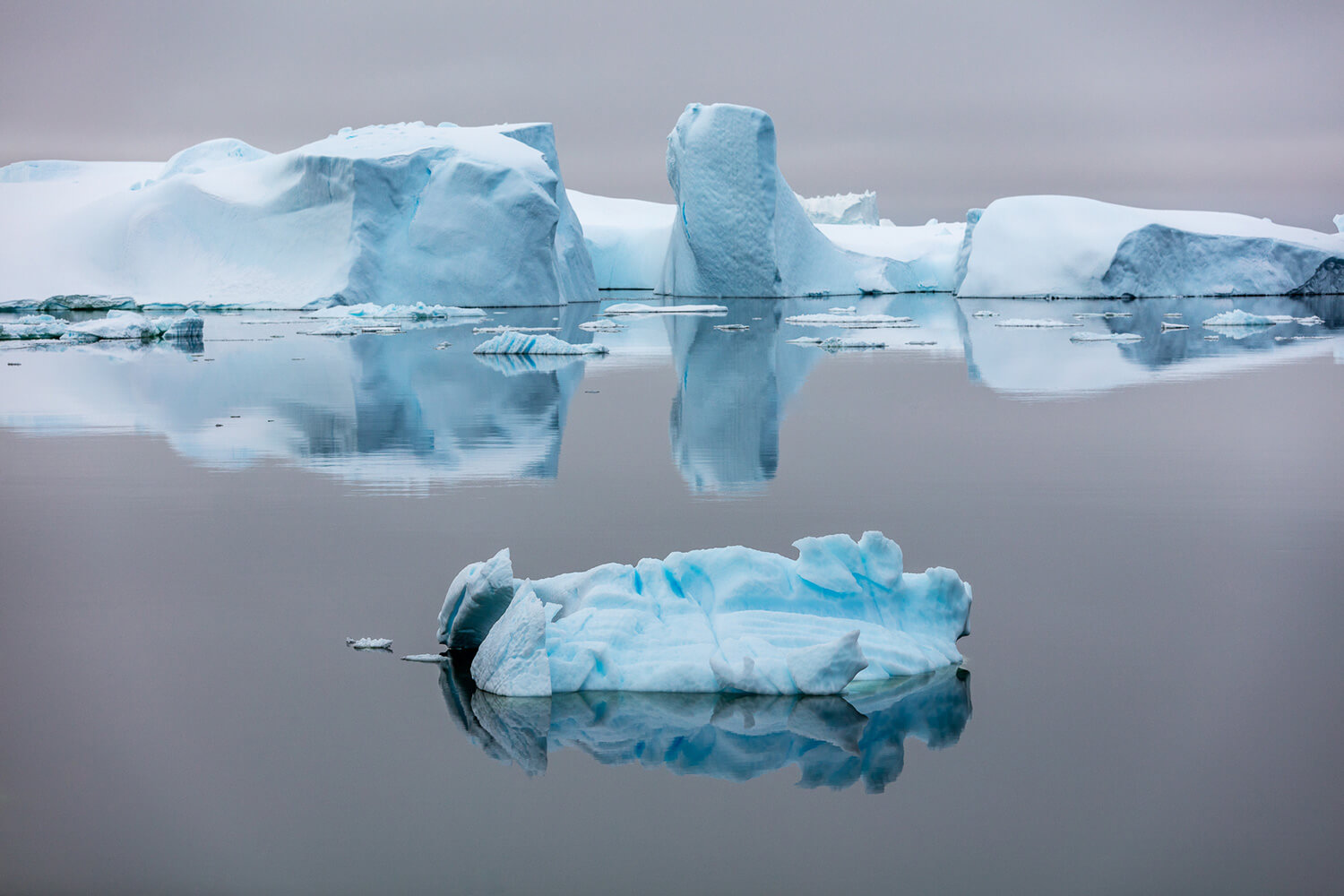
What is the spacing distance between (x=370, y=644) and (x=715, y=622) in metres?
0.79

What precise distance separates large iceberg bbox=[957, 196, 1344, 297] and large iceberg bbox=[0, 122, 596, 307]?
8.33 metres

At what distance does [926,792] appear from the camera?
228cm

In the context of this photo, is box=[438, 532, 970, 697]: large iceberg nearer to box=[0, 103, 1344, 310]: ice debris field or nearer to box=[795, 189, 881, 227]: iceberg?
box=[0, 103, 1344, 310]: ice debris field

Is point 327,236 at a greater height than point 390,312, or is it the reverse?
point 327,236

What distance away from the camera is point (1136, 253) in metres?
22.3

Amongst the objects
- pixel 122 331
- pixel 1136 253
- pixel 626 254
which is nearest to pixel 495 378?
pixel 122 331

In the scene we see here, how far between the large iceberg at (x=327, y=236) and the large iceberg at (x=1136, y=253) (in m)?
8.33

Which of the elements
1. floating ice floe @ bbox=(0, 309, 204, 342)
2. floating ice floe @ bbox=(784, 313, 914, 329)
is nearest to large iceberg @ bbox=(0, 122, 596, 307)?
floating ice floe @ bbox=(0, 309, 204, 342)

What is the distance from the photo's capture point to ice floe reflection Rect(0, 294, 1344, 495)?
594 cm

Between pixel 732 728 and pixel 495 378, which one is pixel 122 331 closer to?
pixel 495 378

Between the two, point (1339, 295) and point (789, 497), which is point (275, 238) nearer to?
point (789, 497)

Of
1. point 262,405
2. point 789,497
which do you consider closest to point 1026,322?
point 262,405

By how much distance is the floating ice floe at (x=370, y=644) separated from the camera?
302cm

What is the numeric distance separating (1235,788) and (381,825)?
1.45 m
